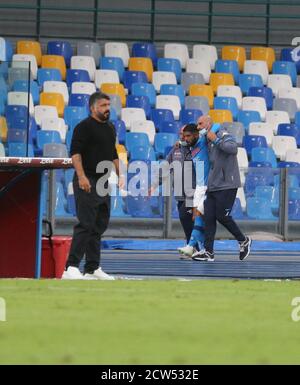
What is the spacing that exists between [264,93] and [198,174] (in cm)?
989

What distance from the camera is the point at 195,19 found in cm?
3256

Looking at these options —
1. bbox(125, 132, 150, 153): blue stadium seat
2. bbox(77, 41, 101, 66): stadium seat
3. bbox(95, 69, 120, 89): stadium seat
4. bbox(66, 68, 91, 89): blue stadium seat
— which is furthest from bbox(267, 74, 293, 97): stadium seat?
bbox(125, 132, 150, 153): blue stadium seat

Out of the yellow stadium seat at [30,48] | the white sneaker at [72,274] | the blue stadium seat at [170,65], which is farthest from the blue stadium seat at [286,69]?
the white sneaker at [72,274]

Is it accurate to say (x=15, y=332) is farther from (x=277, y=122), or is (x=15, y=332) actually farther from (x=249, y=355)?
(x=277, y=122)

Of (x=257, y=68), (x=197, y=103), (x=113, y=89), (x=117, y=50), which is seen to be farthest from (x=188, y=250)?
(x=257, y=68)

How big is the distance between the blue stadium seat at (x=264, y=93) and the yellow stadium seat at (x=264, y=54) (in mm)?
1224

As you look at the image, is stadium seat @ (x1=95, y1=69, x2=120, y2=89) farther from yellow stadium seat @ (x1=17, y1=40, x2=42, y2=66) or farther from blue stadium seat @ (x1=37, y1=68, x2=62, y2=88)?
yellow stadium seat @ (x1=17, y1=40, x2=42, y2=66)

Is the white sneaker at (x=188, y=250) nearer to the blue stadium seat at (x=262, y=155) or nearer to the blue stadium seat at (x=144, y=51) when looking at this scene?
the blue stadium seat at (x=262, y=155)

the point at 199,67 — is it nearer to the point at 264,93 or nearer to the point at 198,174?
the point at 264,93

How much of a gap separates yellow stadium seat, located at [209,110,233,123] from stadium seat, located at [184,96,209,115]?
25 cm

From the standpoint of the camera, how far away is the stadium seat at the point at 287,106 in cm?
2994

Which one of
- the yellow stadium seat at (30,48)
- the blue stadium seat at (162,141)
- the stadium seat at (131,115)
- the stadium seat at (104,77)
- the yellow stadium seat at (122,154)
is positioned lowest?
the yellow stadium seat at (122,154)
